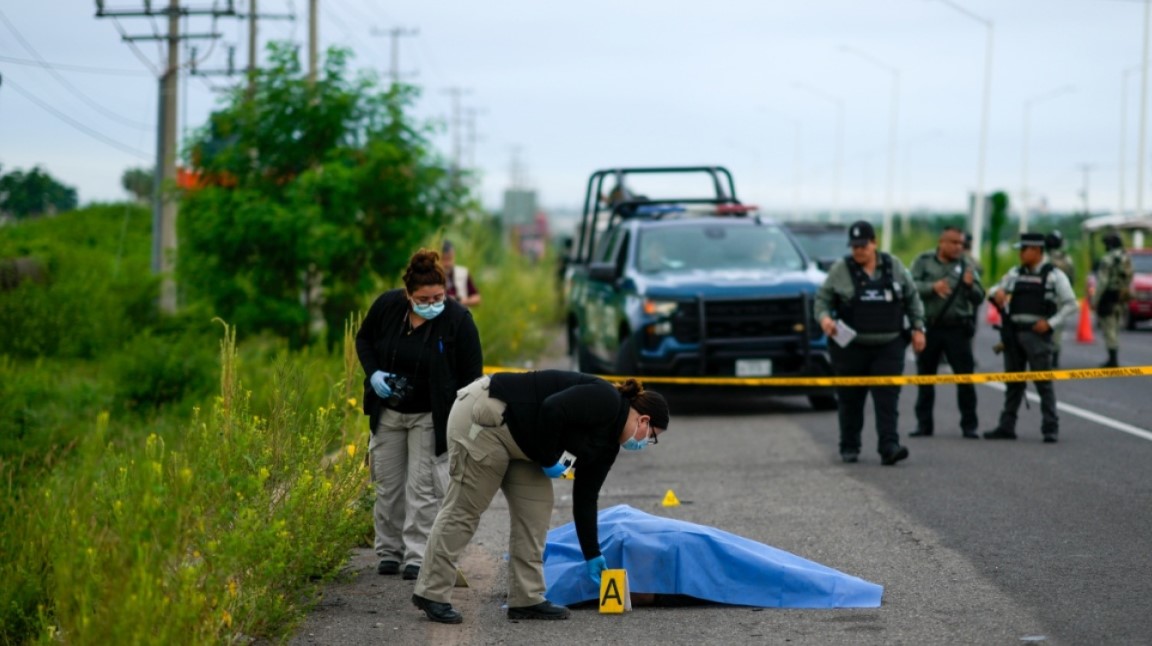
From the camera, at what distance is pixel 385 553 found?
9.25 meters

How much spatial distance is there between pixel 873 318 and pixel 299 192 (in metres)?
10.1

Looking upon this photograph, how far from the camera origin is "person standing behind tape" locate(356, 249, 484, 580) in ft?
29.2

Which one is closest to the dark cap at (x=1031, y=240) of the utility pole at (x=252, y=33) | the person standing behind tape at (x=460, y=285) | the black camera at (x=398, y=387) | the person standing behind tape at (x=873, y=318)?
the person standing behind tape at (x=873, y=318)

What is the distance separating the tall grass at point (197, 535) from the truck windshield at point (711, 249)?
8.39 metres

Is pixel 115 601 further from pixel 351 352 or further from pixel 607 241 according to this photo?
pixel 607 241

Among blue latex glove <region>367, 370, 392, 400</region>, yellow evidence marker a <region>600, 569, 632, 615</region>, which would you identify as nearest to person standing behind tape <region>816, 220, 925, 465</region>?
blue latex glove <region>367, 370, 392, 400</region>

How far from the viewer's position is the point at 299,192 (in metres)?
21.3

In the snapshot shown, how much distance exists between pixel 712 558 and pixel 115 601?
323 centimetres

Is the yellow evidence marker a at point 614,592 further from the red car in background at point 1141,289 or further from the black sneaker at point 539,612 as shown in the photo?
the red car in background at point 1141,289

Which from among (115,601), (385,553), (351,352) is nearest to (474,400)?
(385,553)

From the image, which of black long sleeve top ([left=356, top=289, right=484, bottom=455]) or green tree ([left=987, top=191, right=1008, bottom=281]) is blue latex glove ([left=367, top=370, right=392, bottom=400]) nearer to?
black long sleeve top ([left=356, top=289, right=484, bottom=455])

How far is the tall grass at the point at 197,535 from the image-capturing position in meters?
6.12

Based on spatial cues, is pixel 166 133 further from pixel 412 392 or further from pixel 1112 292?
pixel 412 392

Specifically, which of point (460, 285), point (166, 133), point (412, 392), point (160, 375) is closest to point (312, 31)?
point (166, 133)
